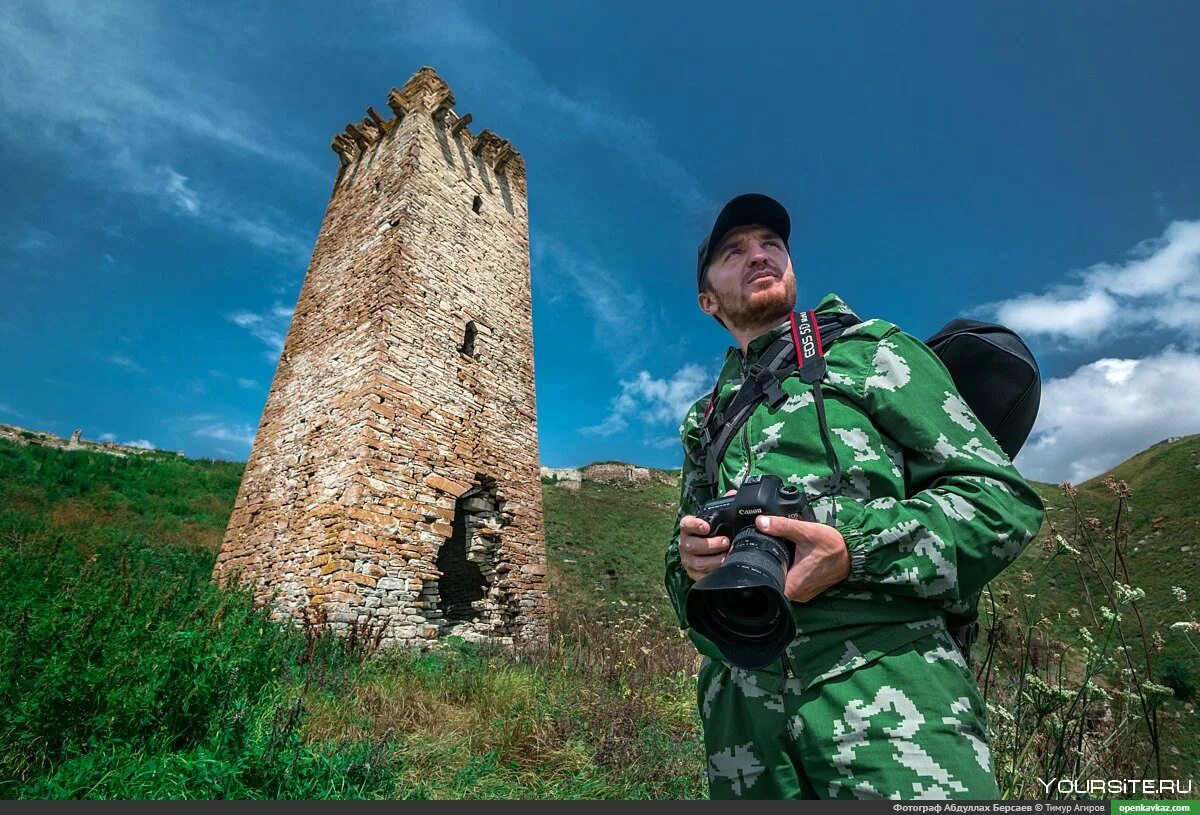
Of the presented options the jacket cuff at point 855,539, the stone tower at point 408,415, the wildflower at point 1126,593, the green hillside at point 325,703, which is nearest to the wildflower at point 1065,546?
the green hillside at point 325,703

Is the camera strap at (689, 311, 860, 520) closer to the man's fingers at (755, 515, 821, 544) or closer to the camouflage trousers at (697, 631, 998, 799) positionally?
the man's fingers at (755, 515, 821, 544)

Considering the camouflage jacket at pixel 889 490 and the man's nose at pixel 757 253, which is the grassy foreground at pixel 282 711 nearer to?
the camouflage jacket at pixel 889 490

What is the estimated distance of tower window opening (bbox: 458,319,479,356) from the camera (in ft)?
30.0

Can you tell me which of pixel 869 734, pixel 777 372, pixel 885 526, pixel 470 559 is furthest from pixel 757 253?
pixel 470 559

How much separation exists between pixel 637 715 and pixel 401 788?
6.50 feet

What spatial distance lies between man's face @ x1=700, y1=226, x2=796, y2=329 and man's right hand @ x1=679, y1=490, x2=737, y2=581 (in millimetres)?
709

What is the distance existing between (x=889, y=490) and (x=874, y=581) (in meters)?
0.26

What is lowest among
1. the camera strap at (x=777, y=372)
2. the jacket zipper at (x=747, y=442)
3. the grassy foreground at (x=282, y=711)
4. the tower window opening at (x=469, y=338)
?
the grassy foreground at (x=282, y=711)

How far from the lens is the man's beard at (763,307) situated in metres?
1.74

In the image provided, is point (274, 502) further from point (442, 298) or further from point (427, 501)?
point (442, 298)

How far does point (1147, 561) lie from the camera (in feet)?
41.7

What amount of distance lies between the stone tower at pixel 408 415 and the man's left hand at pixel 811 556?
628 cm

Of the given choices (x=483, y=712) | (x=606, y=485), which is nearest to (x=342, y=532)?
(x=483, y=712)

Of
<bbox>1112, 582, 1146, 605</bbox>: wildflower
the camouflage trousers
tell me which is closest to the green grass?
<bbox>1112, 582, 1146, 605</bbox>: wildflower
